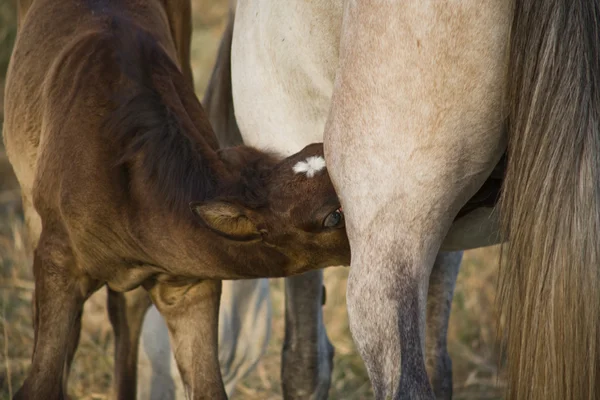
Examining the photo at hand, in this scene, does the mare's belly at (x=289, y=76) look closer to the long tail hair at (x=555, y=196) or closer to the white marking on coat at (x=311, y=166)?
the white marking on coat at (x=311, y=166)

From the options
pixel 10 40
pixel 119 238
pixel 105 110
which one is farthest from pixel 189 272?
pixel 10 40

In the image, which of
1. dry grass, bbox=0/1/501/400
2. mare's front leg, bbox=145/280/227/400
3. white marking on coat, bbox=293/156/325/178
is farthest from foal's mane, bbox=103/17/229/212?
dry grass, bbox=0/1/501/400

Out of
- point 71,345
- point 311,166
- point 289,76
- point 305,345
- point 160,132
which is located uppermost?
point 289,76

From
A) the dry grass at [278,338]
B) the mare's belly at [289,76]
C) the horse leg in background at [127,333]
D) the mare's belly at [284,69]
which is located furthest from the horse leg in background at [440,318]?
the dry grass at [278,338]

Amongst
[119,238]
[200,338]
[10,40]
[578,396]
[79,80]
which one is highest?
[10,40]

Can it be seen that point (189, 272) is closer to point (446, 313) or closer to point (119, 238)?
point (119, 238)

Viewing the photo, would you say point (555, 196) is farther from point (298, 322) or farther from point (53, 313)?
point (298, 322)

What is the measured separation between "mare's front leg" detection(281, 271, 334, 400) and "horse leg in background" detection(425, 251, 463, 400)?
0.43 meters

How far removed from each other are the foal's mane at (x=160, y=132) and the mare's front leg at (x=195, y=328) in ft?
1.31

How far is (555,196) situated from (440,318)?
1.54 m

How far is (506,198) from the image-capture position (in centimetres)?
215

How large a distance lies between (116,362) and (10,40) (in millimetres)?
4457

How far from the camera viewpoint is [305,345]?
3.76 metres

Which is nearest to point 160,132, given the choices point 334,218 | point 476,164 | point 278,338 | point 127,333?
point 334,218
